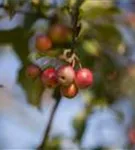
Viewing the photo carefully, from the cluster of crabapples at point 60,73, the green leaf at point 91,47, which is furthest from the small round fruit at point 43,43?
the green leaf at point 91,47

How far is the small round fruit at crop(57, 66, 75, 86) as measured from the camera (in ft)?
5.64

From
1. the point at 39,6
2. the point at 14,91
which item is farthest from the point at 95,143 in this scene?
the point at 39,6

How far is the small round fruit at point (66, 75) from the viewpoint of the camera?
Result: 1.72 m

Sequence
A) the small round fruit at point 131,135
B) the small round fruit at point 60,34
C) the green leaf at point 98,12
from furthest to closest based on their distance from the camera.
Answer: the small round fruit at point 131,135 < the green leaf at point 98,12 < the small round fruit at point 60,34

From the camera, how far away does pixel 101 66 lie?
7.34ft

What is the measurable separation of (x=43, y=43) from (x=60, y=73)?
288 millimetres

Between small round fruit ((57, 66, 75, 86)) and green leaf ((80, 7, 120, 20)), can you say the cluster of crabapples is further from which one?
green leaf ((80, 7, 120, 20))

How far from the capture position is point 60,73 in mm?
1744

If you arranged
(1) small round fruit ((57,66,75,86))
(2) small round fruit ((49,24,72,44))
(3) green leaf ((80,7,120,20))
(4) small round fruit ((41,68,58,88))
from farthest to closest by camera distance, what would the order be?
(3) green leaf ((80,7,120,20)) → (2) small round fruit ((49,24,72,44)) → (4) small round fruit ((41,68,58,88)) → (1) small round fruit ((57,66,75,86))

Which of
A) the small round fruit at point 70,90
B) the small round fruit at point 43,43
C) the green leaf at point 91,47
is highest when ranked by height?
the small round fruit at point 70,90

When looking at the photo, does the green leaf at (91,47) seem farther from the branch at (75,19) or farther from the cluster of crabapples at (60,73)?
the branch at (75,19)

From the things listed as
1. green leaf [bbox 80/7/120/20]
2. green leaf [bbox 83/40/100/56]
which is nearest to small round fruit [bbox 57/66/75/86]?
→ green leaf [bbox 83/40/100/56]

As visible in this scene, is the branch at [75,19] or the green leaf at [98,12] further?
the green leaf at [98,12]

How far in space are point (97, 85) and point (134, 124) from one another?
1.34 feet
